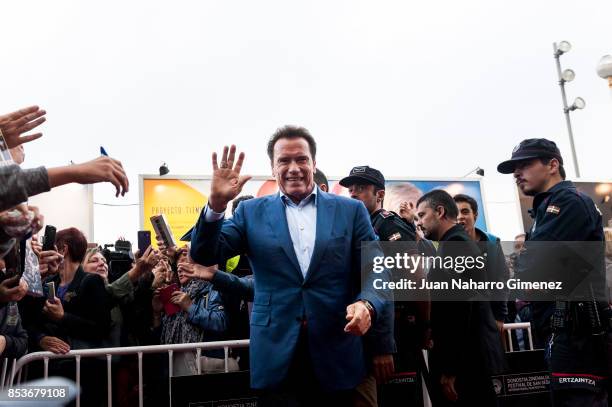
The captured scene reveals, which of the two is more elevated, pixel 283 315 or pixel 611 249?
pixel 611 249

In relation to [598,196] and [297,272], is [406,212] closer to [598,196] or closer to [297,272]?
[297,272]

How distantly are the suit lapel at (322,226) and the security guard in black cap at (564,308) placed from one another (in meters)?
1.37

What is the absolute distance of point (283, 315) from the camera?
9.49ft

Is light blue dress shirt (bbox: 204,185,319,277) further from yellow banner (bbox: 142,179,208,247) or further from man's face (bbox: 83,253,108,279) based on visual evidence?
yellow banner (bbox: 142,179,208,247)

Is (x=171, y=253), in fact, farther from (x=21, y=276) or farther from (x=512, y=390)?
(x=512, y=390)

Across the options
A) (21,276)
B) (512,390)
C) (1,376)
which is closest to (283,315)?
(21,276)

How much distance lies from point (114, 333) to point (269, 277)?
266 cm

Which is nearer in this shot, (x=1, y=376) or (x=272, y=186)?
(x=1, y=376)

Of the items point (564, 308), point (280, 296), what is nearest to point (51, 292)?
point (280, 296)

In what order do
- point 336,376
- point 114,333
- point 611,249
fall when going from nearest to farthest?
point 336,376, point 114,333, point 611,249

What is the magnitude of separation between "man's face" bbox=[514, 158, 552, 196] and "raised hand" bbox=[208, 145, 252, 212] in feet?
6.91

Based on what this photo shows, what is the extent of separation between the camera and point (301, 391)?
9.27 feet

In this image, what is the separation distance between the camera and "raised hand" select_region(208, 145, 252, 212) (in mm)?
2809

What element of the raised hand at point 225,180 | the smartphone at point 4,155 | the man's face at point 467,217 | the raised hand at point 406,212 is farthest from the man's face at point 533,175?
the smartphone at point 4,155
